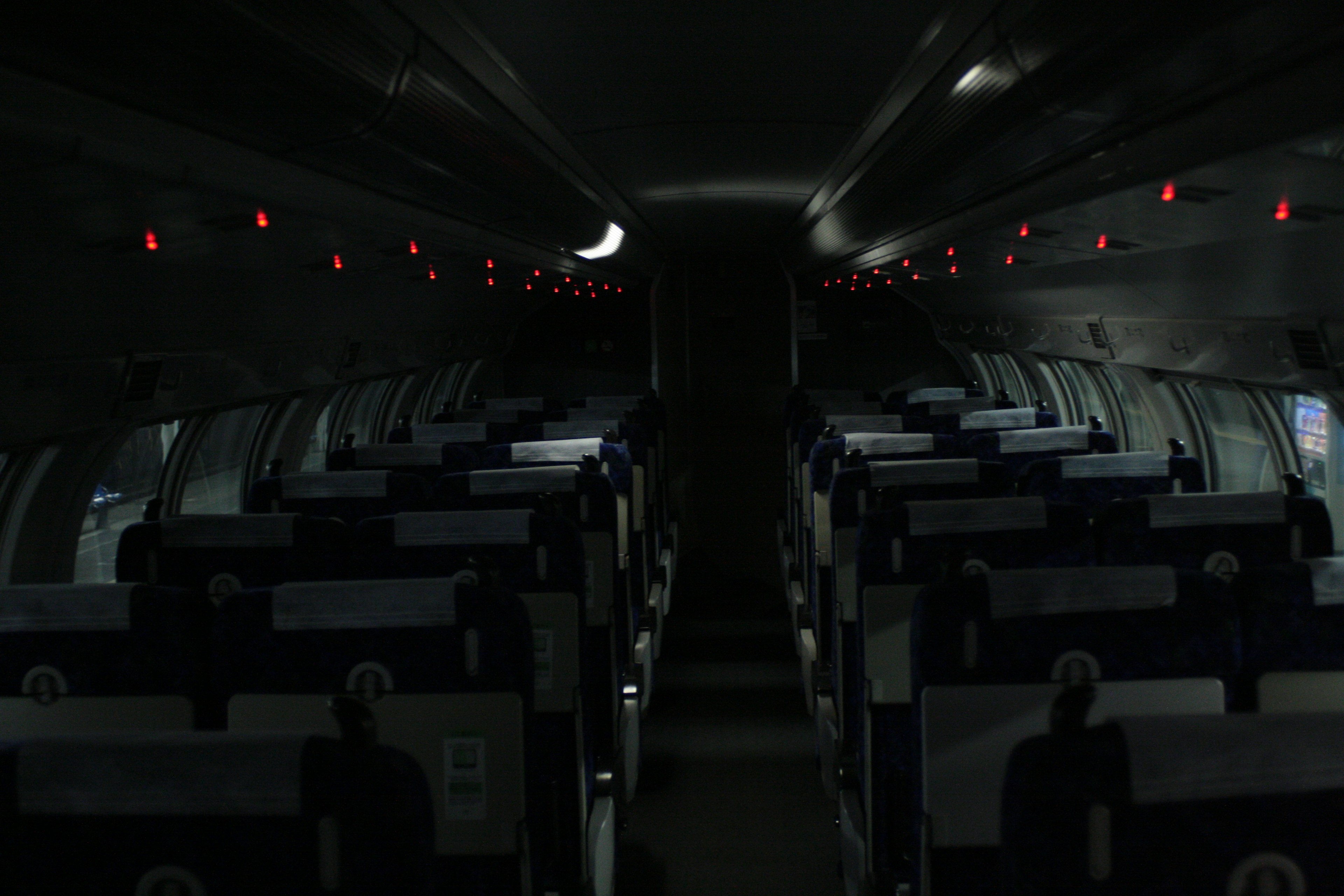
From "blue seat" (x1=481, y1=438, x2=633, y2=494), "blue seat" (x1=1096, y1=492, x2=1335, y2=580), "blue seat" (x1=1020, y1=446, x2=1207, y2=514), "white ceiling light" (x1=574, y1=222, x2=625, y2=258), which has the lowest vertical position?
"blue seat" (x1=1096, y1=492, x2=1335, y2=580)

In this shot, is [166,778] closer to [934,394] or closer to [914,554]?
[914,554]

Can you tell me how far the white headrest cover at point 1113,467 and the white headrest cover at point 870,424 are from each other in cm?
256

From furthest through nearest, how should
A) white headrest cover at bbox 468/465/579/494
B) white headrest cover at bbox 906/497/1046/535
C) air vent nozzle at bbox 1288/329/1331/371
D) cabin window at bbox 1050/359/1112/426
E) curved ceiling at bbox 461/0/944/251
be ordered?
cabin window at bbox 1050/359/1112/426 → white headrest cover at bbox 468/465/579/494 → air vent nozzle at bbox 1288/329/1331/371 → white headrest cover at bbox 906/497/1046/535 → curved ceiling at bbox 461/0/944/251

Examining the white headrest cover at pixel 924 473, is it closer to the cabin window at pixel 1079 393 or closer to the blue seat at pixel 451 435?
the blue seat at pixel 451 435

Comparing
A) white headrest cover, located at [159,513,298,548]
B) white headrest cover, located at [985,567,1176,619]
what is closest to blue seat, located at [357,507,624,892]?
white headrest cover, located at [159,513,298,548]

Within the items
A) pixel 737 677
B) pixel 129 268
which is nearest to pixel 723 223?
pixel 737 677

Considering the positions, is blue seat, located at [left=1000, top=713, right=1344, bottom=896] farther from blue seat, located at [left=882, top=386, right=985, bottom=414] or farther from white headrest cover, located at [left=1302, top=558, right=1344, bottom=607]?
blue seat, located at [left=882, top=386, right=985, bottom=414]

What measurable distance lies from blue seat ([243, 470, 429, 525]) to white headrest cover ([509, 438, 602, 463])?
46.2 inches

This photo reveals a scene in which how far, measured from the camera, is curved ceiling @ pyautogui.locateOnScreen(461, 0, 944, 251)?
3.55 m

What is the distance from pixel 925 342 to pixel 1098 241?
11.1m

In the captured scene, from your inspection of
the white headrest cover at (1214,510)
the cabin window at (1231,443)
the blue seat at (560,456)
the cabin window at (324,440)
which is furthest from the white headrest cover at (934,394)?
the white headrest cover at (1214,510)

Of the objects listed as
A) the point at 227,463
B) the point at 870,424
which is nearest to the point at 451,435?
the point at 227,463

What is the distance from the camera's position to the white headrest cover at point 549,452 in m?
6.20

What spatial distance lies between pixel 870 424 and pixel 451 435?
3124mm
